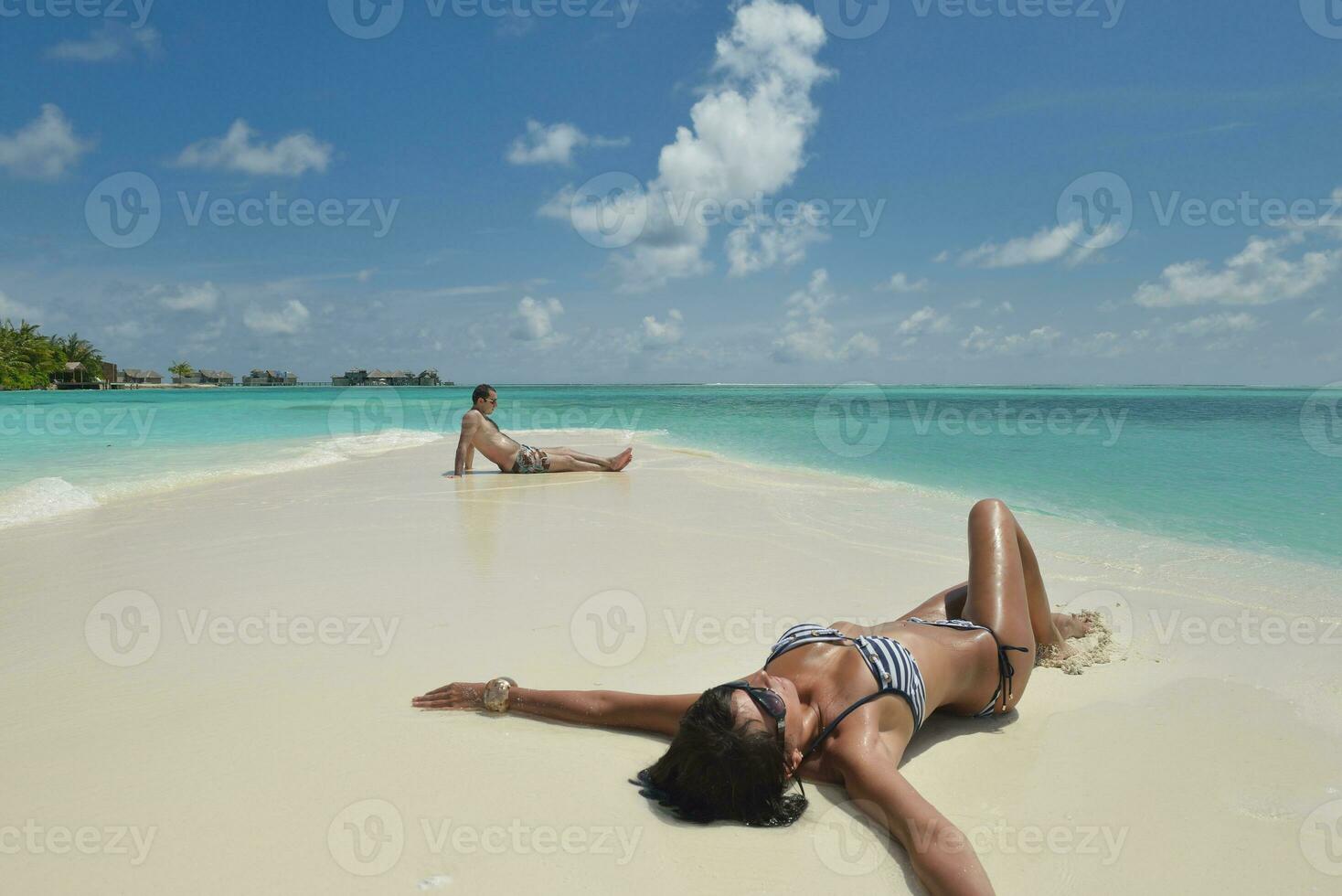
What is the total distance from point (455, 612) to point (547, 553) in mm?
1687

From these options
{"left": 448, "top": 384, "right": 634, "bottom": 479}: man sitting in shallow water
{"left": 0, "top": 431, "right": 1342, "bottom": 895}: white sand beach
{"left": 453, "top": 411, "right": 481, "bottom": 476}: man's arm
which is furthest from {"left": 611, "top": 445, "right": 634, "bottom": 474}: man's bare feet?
{"left": 0, "top": 431, "right": 1342, "bottom": 895}: white sand beach

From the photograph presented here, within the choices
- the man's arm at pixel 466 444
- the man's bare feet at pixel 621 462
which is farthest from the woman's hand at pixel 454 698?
the man's bare feet at pixel 621 462

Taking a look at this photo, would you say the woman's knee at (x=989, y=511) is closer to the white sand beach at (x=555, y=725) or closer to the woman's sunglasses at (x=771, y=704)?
the white sand beach at (x=555, y=725)

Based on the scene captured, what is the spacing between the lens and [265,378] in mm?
139625

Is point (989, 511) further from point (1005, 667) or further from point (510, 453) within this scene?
point (510, 453)

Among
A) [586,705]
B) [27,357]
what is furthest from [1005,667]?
[27,357]

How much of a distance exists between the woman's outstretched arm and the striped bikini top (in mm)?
497

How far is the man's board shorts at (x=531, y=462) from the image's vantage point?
12195mm

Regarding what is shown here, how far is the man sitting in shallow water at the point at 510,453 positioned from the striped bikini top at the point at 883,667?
908 centimetres

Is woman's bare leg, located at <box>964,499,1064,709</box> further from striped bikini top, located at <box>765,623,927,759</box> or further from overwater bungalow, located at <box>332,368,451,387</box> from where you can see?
overwater bungalow, located at <box>332,368,451,387</box>

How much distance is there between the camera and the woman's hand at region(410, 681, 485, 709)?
3229mm

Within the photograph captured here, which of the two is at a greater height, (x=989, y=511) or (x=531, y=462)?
(x=989, y=511)

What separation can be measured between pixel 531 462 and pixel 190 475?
5.13 m

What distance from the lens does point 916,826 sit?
2221 mm
